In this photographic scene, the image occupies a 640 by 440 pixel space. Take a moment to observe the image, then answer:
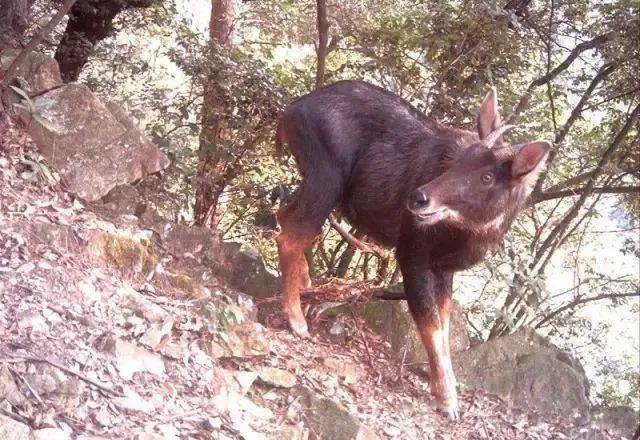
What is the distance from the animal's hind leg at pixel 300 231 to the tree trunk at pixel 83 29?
3825 mm

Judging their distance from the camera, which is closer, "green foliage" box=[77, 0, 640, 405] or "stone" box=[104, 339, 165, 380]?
"stone" box=[104, 339, 165, 380]

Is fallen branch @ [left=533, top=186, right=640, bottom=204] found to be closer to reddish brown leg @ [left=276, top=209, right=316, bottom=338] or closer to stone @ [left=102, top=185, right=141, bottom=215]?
reddish brown leg @ [left=276, top=209, right=316, bottom=338]

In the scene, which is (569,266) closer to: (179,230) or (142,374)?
(179,230)

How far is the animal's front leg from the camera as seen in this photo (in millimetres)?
5539

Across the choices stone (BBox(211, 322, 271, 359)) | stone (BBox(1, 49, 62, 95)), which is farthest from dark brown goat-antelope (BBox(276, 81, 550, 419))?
stone (BBox(1, 49, 62, 95))

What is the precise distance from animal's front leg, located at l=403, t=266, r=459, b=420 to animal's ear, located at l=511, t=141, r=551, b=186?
3.77ft

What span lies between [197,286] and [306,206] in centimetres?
125

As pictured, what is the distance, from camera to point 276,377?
4.60 m

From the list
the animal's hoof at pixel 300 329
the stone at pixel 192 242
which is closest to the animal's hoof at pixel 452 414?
the animal's hoof at pixel 300 329

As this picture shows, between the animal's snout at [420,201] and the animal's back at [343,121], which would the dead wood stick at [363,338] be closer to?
the animal's back at [343,121]

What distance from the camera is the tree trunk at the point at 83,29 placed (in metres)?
8.11

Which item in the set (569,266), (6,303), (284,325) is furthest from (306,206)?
(569,266)

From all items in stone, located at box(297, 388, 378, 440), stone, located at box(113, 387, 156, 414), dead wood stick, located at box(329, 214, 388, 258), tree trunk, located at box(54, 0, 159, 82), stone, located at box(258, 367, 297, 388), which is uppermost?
tree trunk, located at box(54, 0, 159, 82)

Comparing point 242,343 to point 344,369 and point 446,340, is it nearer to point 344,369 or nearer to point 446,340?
point 344,369
